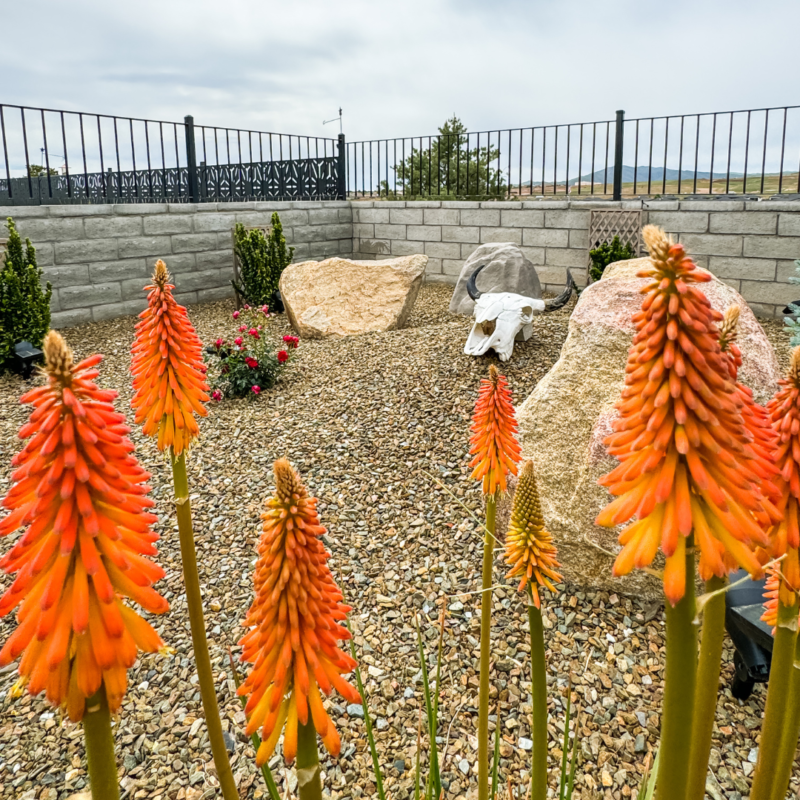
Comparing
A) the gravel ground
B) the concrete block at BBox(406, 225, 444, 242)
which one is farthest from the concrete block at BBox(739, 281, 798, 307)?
the gravel ground

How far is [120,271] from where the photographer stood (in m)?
11.1

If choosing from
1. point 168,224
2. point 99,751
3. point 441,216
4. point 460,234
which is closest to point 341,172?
point 441,216

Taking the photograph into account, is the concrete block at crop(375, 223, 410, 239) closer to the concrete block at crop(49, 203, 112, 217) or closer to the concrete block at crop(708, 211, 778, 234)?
the concrete block at crop(49, 203, 112, 217)

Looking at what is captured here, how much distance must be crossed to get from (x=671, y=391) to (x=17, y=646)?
739mm

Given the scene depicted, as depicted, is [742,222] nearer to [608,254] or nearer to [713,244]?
[713,244]

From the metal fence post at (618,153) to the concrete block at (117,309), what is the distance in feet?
27.3

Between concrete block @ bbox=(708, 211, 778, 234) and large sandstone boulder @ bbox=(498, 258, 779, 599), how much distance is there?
6.62 meters

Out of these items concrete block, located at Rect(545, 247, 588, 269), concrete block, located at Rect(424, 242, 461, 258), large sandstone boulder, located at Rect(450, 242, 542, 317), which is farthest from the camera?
concrete block, located at Rect(424, 242, 461, 258)

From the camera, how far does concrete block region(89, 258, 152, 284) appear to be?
10.8 meters

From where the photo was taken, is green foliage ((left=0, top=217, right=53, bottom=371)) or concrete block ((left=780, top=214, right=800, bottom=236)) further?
concrete block ((left=780, top=214, right=800, bottom=236))

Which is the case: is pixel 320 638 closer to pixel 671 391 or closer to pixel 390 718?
pixel 671 391

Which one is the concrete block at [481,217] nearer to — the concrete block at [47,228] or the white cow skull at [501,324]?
the white cow skull at [501,324]

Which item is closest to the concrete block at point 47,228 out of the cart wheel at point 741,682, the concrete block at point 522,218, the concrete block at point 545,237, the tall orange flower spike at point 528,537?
the concrete block at point 522,218

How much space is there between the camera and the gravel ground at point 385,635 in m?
2.95
